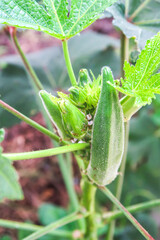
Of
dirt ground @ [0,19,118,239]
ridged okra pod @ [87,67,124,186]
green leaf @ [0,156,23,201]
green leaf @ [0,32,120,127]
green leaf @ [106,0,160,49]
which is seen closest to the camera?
green leaf @ [0,156,23,201]

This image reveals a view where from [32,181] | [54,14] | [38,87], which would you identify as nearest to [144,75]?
[54,14]

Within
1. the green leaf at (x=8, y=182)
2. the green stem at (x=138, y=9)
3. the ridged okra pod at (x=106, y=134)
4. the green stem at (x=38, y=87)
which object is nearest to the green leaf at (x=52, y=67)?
the green stem at (x=38, y=87)

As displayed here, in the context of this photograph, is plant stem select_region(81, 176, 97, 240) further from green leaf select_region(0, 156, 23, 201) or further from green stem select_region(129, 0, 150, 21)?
green stem select_region(129, 0, 150, 21)

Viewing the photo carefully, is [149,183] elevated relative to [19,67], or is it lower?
lower

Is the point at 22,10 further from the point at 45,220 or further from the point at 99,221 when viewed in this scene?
the point at 45,220

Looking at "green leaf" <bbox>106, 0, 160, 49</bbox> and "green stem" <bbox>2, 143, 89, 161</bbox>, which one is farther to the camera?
"green leaf" <bbox>106, 0, 160, 49</bbox>

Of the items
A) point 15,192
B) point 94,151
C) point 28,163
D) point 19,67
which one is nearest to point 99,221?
point 94,151

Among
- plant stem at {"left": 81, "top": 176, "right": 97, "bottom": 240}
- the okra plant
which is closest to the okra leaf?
the okra plant
